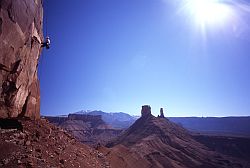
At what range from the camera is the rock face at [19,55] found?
14898 millimetres

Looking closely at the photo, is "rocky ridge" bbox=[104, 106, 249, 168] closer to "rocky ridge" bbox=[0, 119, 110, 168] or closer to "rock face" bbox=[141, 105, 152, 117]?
"rock face" bbox=[141, 105, 152, 117]

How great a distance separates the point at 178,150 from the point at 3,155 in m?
73.5

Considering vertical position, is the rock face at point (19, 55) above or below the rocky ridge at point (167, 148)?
above

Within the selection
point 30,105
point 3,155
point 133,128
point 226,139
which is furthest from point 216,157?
point 3,155

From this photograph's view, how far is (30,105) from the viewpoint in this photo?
19938mm

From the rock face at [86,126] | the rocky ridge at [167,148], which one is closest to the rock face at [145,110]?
the rocky ridge at [167,148]

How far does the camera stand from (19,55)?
16.7 metres

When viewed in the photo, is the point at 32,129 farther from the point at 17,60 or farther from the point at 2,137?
the point at 17,60

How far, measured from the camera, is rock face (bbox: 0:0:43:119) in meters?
14.9

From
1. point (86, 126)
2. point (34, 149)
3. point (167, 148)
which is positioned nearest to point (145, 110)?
point (167, 148)

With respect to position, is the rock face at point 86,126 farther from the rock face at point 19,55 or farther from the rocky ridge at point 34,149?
the rocky ridge at point 34,149

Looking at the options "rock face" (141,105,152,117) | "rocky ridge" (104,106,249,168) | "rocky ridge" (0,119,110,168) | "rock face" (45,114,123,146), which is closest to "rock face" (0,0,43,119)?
"rocky ridge" (0,119,110,168)

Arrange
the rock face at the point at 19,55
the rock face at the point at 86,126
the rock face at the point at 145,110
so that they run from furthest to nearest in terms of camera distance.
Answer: the rock face at the point at 86,126 → the rock face at the point at 145,110 → the rock face at the point at 19,55

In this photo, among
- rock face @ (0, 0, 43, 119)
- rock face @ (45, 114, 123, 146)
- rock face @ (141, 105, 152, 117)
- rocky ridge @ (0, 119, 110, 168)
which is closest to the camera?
rocky ridge @ (0, 119, 110, 168)
